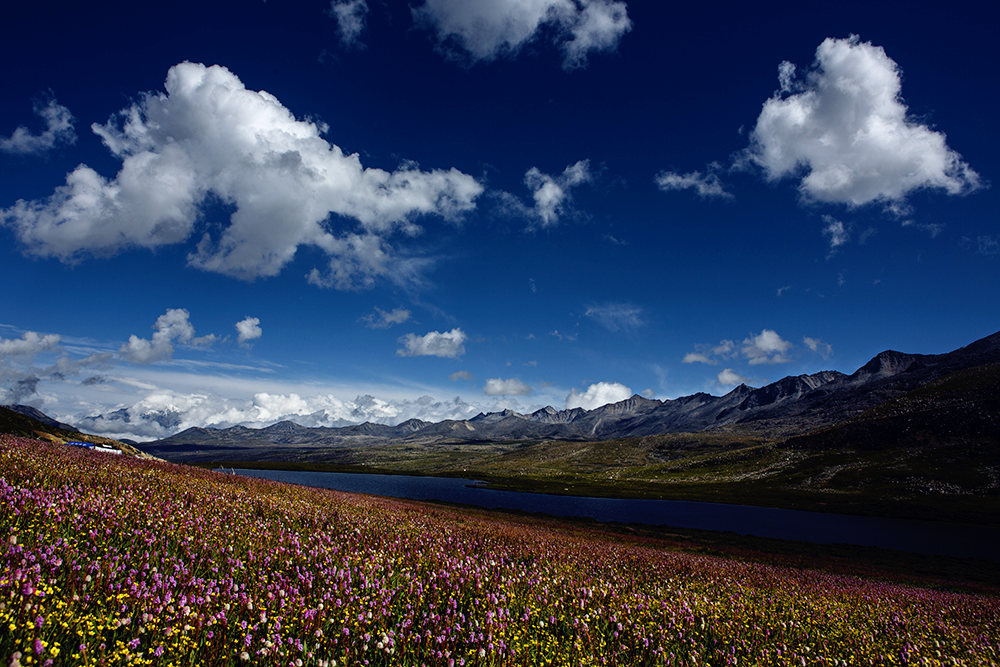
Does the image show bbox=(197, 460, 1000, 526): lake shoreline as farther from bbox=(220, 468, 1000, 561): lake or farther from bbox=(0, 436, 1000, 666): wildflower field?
bbox=(0, 436, 1000, 666): wildflower field

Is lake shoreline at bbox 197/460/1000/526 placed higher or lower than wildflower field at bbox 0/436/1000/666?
lower

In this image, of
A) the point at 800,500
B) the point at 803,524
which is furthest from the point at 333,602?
the point at 800,500

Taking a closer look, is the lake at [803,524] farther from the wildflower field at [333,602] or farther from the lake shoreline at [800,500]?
the wildflower field at [333,602]

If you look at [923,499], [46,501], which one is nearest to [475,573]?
[46,501]

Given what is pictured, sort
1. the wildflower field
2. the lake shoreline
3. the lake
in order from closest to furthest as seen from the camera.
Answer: the wildflower field, the lake, the lake shoreline

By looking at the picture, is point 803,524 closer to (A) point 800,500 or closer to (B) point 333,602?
(A) point 800,500

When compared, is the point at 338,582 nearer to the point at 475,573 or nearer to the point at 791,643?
the point at 475,573

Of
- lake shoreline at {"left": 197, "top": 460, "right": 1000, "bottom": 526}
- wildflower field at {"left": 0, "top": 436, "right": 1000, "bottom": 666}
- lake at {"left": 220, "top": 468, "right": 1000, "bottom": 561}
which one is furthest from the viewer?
lake shoreline at {"left": 197, "top": 460, "right": 1000, "bottom": 526}

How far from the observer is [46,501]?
7102 mm

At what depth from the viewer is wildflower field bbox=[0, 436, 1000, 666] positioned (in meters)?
4.04

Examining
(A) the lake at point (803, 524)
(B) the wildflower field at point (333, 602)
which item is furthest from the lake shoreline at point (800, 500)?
(B) the wildflower field at point (333, 602)

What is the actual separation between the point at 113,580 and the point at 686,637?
27.6 feet

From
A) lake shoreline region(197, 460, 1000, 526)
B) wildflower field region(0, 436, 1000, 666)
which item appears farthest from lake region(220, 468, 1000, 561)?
wildflower field region(0, 436, 1000, 666)

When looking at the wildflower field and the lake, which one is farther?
the lake
